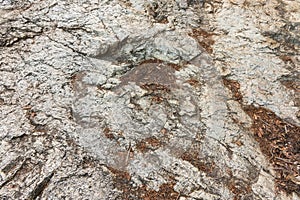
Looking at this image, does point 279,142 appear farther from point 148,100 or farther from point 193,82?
point 148,100

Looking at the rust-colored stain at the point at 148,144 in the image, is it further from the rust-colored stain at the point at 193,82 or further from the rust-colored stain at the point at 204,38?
the rust-colored stain at the point at 204,38

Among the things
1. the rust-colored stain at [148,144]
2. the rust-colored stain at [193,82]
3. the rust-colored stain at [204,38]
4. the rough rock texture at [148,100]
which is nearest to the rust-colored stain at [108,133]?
the rough rock texture at [148,100]

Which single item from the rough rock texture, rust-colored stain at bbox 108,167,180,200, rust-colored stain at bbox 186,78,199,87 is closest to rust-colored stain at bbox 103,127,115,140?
the rough rock texture

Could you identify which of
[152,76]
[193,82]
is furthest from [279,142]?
[152,76]

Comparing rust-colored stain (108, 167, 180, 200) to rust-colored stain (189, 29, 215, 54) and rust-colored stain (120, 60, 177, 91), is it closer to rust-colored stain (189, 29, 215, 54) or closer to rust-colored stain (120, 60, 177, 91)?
rust-colored stain (120, 60, 177, 91)

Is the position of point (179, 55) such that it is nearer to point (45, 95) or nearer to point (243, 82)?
point (243, 82)

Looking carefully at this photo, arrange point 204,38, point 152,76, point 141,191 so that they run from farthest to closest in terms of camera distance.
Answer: point 204,38 < point 152,76 < point 141,191

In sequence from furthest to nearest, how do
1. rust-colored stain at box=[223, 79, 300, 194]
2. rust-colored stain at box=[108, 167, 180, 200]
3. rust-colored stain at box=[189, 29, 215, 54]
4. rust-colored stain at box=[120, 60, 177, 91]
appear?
rust-colored stain at box=[189, 29, 215, 54]
rust-colored stain at box=[120, 60, 177, 91]
rust-colored stain at box=[223, 79, 300, 194]
rust-colored stain at box=[108, 167, 180, 200]
